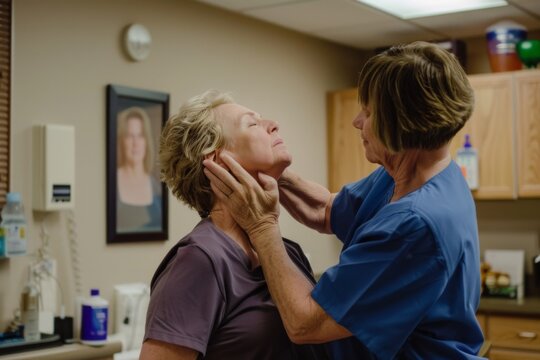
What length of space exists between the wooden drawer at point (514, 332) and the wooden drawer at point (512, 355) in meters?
0.03

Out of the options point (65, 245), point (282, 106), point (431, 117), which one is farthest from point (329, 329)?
point (282, 106)

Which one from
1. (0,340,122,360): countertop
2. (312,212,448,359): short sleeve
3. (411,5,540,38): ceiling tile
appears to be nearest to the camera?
(312,212,448,359): short sleeve

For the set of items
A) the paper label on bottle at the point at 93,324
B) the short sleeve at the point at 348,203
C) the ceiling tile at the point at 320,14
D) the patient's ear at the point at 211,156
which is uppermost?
the ceiling tile at the point at 320,14

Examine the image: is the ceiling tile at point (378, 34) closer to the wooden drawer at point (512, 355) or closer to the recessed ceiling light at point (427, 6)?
the recessed ceiling light at point (427, 6)

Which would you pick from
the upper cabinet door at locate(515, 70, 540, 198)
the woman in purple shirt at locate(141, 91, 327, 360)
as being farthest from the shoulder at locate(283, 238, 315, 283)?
the upper cabinet door at locate(515, 70, 540, 198)

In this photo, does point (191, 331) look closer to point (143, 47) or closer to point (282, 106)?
point (143, 47)

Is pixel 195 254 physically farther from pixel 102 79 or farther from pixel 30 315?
pixel 102 79

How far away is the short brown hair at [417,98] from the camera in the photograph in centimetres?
151

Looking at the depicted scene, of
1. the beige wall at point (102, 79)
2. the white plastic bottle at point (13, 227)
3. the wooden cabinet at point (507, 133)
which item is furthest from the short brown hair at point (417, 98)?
the wooden cabinet at point (507, 133)

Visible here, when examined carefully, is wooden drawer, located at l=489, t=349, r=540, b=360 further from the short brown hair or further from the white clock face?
the short brown hair

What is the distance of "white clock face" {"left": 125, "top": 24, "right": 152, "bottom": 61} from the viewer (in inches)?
137

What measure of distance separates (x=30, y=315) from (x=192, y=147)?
1531 millimetres

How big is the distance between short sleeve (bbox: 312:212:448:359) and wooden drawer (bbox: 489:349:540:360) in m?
2.74

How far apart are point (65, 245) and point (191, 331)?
184 cm
